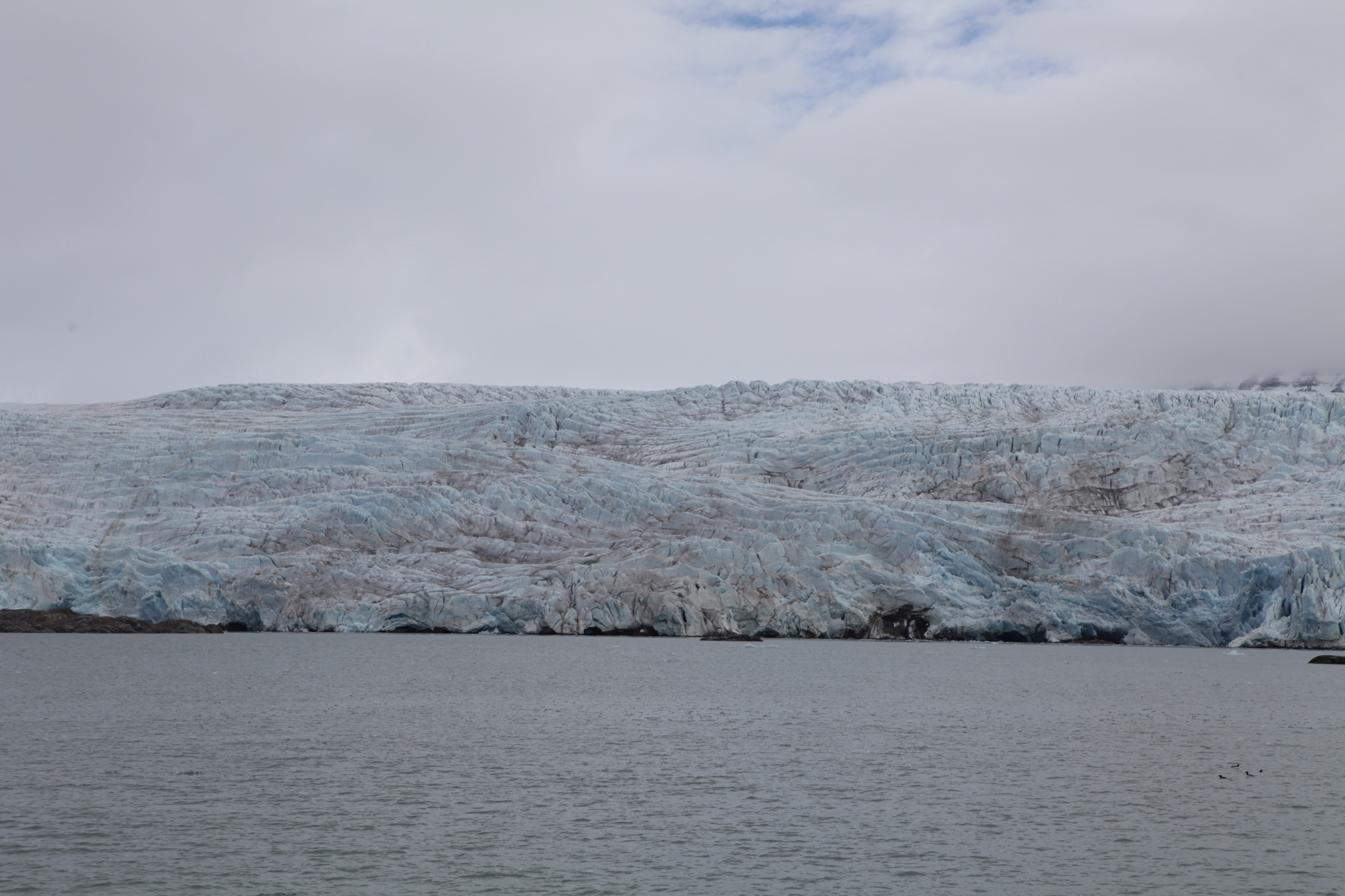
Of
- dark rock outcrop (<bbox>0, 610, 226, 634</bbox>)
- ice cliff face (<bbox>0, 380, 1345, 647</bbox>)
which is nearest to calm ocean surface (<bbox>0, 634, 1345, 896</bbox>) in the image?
ice cliff face (<bbox>0, 380, 1345, 647</bbox>)

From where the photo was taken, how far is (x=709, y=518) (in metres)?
51.1

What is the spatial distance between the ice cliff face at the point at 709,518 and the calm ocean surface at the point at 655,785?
34.7ft

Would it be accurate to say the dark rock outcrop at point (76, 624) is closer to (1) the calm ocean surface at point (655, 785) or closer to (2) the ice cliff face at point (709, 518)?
(2) the ice cliff face at point (709, 518)

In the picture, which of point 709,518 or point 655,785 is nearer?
point 655,785

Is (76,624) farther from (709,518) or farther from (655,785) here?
(655,785)

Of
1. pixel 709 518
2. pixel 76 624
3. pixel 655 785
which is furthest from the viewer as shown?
pixel 709 518

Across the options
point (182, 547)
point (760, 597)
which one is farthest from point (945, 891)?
point (182, 547)

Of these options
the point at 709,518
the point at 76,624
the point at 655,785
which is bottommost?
the point at 76,624

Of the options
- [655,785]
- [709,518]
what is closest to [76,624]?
[709,518]

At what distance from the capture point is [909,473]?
57.4 m

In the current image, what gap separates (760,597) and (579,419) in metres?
21.6

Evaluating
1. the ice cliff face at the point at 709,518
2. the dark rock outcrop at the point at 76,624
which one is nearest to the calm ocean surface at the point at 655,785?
the ice cliff face at the point at 709,518

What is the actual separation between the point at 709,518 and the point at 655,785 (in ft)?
110

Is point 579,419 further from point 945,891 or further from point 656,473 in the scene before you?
point 945,891
